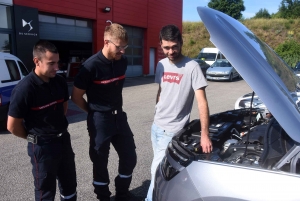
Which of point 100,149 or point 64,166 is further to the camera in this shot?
point 100,149

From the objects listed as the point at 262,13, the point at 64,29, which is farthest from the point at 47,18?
the point at 262,13

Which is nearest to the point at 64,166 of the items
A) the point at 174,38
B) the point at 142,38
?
the point at 174,38

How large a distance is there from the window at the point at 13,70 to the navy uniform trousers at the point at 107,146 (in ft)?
14.9

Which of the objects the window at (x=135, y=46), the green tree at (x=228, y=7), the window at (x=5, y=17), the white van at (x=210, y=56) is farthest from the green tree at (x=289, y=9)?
the window at (x=5, y=17)

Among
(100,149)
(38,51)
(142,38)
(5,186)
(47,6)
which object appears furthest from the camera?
(142,38)

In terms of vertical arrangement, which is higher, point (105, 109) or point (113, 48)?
point (113, 48)

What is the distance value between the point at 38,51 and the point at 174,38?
3.88ft

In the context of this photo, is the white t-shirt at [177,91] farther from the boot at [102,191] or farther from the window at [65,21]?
the window at [65,21]

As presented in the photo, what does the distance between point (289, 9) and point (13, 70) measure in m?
61.9

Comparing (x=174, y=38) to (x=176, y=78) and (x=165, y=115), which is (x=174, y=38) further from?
(x=165, y=115)

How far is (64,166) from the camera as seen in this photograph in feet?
9.00

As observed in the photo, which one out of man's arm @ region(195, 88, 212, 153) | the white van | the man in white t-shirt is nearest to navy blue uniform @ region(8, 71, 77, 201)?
the man in white t-shirt

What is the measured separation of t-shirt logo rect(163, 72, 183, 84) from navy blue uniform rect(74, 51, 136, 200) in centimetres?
54

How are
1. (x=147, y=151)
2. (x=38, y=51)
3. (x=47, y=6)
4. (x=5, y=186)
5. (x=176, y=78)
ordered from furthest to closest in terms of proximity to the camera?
(x=47, y=6), (x=147, y=151), (x=5, y=186), (x=176, y=78), (x=38, y=51)
